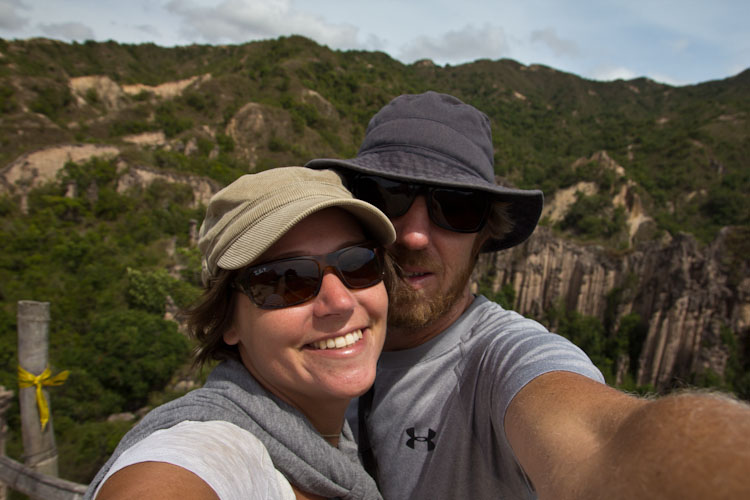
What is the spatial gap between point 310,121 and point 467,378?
64.6 metres

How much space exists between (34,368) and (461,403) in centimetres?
520

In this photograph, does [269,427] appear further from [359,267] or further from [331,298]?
[359,267]

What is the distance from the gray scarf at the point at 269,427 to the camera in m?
1.32

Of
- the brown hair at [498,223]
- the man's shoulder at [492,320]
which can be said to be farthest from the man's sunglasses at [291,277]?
the brown hair at [498,223]

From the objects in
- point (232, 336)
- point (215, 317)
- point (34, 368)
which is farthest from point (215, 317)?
point (34, 368)

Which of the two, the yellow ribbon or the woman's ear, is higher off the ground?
the woman's ear

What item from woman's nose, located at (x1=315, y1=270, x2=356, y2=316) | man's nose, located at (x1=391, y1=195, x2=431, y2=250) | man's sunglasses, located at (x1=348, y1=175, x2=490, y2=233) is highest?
man's sunglasses, located at (x1=348, y1=175, x2=490, y2=233)

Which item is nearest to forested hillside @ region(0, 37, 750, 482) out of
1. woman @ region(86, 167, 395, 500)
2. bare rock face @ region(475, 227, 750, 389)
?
bare rock face @ region(475, 227, 750, 389)

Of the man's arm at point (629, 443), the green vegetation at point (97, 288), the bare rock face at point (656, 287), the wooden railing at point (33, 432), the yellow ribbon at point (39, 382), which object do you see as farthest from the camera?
the bare rock face at point (656, 287)

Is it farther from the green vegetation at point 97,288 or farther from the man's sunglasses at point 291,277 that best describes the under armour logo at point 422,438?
the green vegetation at point 97,288

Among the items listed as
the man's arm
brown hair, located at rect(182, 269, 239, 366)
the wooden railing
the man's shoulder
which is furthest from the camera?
the wooden railing

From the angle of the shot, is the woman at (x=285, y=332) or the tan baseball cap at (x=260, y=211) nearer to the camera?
the woman at (x=285, y=332)

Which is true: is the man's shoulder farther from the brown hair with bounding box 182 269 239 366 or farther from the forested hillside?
the forested hillside

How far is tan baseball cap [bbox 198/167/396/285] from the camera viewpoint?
4.79ft
